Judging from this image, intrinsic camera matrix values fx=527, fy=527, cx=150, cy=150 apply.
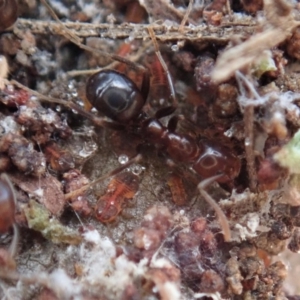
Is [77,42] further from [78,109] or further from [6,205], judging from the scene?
[6,205]

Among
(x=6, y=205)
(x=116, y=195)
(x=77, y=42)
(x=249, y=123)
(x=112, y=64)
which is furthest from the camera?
(x=112, y=64)

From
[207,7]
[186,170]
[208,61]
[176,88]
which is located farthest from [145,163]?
[207,7]

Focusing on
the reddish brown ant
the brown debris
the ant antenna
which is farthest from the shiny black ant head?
the brown debris

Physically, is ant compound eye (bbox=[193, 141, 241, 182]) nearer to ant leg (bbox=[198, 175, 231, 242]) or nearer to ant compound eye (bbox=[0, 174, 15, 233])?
ant leg (bbox=[198, 175, 231, 242])

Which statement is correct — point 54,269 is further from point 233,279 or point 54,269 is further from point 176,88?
point 176,88

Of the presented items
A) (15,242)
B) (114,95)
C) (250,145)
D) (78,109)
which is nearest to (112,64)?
(114,95)

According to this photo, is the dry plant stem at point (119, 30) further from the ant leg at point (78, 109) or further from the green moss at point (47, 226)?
the green moss at point (47, 226)
